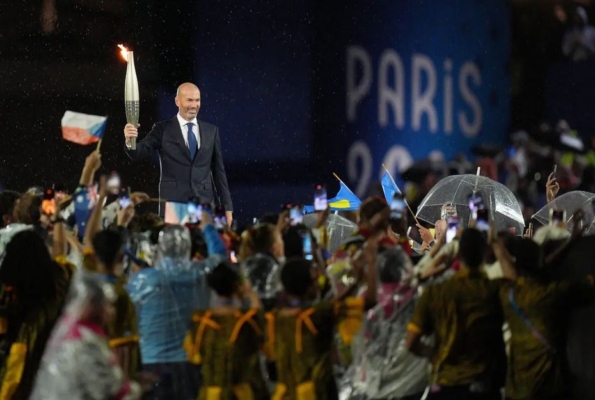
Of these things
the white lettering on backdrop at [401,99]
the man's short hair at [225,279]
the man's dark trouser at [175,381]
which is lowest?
the man's dark trouser at [175,381]

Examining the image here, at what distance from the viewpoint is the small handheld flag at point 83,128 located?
8547 millimetres

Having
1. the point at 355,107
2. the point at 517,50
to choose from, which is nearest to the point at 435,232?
the point at 355,107

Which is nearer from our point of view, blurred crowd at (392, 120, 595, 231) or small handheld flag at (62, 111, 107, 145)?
small handheld flag at (62, 111, 107, 145)

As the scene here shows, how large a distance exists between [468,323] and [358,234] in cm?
109

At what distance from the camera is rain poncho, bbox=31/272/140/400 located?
17.4ft

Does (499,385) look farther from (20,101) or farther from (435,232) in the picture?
(20,101)

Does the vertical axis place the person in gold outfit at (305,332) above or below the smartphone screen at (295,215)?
below

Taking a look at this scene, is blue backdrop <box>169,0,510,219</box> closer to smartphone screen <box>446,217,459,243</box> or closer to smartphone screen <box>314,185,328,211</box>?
smartphone screen <box>314,185,328,211</box>

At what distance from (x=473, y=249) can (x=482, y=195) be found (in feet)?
13.8

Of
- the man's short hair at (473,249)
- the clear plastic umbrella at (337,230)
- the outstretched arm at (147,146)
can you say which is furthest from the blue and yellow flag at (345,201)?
the man's short hair at (473,249)

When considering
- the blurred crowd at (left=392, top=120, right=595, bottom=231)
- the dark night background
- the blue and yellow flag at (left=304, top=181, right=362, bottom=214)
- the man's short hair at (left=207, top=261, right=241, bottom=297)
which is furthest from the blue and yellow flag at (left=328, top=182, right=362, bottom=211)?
the blurred crowd at (left=392, top=120, right=595, bottom=231)

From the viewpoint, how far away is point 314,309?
20.8ft

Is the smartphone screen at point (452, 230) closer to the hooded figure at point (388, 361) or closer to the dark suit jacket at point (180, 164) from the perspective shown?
the hooded figure at point (388, 361)

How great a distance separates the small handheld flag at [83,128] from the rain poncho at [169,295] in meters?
1.49
